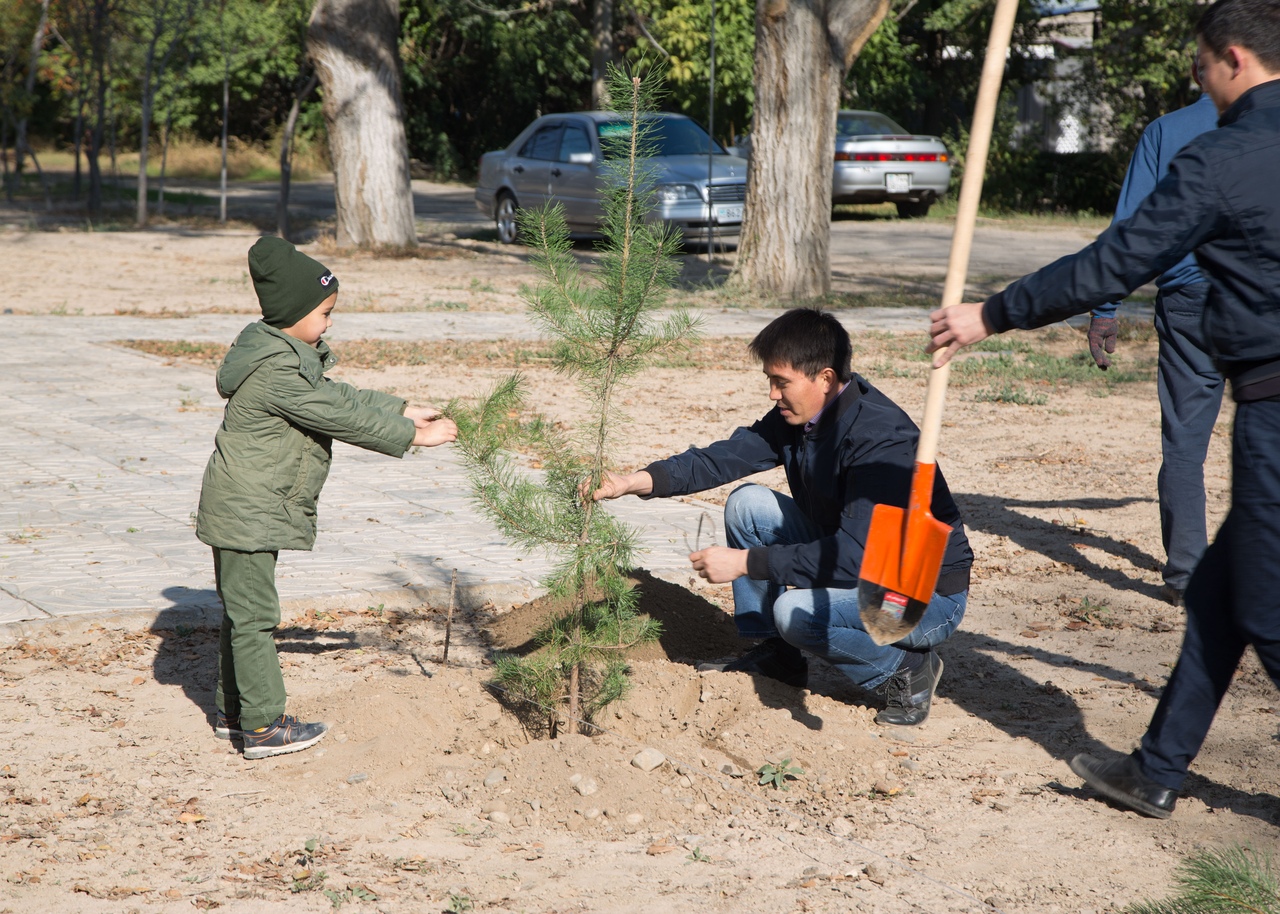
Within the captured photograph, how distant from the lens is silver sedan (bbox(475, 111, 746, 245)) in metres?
16.2

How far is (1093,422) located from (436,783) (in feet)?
20.2

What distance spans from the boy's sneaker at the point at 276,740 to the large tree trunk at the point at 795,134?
997 centimetres

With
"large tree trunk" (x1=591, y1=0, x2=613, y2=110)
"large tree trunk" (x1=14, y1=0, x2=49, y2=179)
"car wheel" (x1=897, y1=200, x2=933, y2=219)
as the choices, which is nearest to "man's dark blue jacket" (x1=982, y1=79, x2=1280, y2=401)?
"car wheel" (x1=897, y1=200, x2=933, y2=219)

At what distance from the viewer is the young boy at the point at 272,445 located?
3.49m

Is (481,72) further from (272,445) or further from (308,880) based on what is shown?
(308,880)

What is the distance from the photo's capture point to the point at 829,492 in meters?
3.81

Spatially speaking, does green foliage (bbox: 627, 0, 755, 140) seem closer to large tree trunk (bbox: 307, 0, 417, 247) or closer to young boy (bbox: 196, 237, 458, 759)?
large tree trunk (bbox: 307, 0, 417, 247)

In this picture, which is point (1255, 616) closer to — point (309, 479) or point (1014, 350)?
point (309, 479)

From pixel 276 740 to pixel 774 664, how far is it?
1.56 meters

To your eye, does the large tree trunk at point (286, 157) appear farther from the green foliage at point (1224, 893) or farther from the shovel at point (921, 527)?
the green foliage at point (1224, 893)

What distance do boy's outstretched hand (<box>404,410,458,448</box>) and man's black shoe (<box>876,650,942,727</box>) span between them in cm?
149

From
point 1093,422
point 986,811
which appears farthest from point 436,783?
point 1093,422

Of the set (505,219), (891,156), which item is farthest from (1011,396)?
(891,156)

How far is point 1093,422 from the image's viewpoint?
841 centimetres
